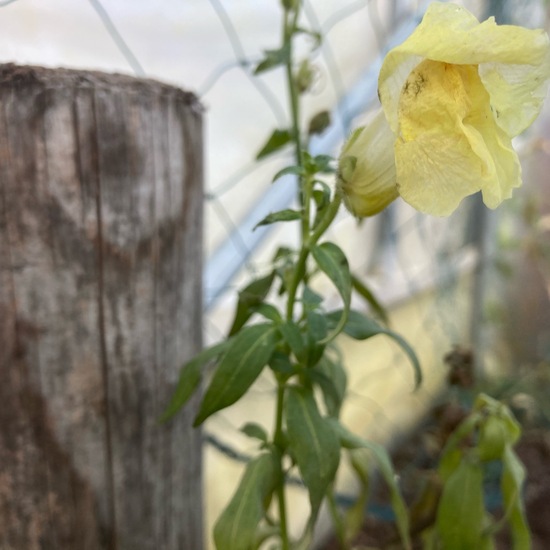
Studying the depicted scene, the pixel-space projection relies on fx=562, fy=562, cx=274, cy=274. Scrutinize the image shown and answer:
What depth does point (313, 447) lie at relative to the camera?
47 centimetres

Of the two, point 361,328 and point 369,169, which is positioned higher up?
point 369,169

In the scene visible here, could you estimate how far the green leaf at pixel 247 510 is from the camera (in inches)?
19.7

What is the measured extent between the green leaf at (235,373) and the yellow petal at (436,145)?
19 cm

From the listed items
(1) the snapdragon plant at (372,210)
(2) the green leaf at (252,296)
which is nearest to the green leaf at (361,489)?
(1) the snapdragon plant at (372,210)

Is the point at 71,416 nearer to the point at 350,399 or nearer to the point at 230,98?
the point at 230,98

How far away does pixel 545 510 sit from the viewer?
137 centimetres

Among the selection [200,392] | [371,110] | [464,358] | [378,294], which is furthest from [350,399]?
[200,392]

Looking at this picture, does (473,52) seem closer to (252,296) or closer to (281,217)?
(281,217)

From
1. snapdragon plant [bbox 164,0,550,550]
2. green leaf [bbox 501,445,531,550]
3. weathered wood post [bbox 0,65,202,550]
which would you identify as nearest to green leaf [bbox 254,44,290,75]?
snapdragon plant [bbox 164,0,550,550]

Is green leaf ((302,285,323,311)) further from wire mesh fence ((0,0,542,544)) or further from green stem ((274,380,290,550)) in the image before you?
wire mesh fence ((0,0,542,544))

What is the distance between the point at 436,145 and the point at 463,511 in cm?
47

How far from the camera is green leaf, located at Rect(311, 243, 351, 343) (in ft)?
1.35

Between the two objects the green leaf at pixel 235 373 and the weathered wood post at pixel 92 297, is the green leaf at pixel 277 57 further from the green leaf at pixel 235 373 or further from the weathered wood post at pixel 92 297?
the green leaf at pixel 235 373

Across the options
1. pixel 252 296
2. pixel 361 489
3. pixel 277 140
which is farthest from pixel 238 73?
pixel 361 489
